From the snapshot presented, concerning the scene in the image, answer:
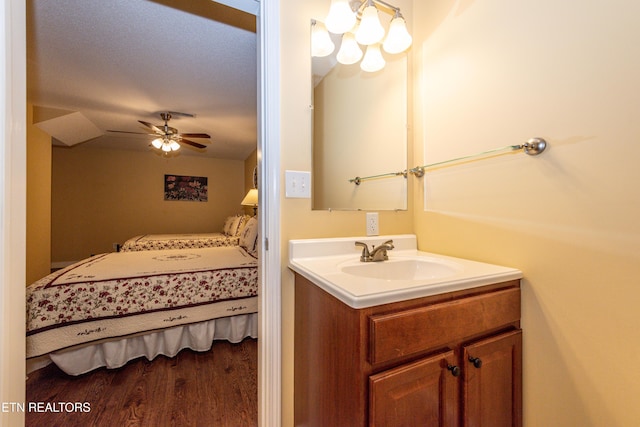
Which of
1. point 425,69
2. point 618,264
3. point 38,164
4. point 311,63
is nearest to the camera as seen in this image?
point 618,264

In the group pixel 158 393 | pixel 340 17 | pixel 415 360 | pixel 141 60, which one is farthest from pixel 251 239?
pixel 415 360

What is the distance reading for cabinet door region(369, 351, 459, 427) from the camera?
63 cm

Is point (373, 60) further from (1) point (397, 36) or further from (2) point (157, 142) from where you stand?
(2) point (157, 142)

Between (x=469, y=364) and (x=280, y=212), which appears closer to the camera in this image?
(x=469, y=364)

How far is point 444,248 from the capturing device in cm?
119

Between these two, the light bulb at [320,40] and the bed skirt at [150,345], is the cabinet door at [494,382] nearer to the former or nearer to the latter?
the light bulb at [320,40]

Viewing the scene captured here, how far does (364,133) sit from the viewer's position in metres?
1.40

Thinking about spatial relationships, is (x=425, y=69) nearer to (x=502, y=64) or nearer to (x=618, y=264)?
(x=502, y=64)

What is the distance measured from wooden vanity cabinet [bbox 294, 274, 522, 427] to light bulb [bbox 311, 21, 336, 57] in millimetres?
1003

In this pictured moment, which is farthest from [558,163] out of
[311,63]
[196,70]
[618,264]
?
[196,70]

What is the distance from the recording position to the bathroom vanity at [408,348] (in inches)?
25.0

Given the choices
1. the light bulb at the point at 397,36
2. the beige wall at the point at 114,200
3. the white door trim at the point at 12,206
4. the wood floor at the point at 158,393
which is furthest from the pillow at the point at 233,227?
the light bulb at the point at 397,36

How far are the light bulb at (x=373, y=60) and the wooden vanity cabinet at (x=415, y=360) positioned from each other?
1.12m

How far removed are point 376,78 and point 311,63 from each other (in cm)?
42
